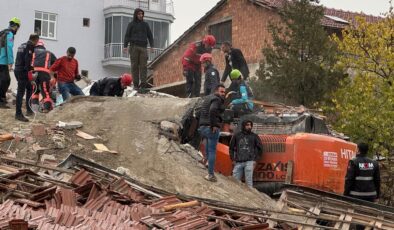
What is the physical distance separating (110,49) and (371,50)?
87.8 feet

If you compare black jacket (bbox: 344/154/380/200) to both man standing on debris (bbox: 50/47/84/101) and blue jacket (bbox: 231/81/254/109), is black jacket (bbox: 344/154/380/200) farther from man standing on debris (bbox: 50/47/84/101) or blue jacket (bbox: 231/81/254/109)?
man standing on debris (bbox: 50/47/84/101)

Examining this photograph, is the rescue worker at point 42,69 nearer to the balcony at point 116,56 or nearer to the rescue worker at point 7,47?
the rescue worker at point 7,47

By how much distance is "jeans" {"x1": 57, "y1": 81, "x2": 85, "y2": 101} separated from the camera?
59.4 ft

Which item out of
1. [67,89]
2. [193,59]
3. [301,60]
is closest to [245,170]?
[193,59]

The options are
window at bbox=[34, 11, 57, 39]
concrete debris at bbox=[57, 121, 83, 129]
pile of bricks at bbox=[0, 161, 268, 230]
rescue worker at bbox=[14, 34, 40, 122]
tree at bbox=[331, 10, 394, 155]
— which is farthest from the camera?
window at bbox=[34, 11, 57, 39]

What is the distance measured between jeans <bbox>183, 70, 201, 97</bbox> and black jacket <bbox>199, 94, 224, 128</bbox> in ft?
14.5

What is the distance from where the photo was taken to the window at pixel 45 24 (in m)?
49.9

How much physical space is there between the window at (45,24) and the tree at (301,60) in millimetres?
25802

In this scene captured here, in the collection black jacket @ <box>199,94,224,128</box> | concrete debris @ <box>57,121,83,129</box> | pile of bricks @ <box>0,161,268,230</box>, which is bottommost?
pile of bricks @ <box>0,161,268,230</box>

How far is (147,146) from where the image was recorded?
15953mm

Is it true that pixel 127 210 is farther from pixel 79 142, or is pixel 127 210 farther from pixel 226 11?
pixel 226 11

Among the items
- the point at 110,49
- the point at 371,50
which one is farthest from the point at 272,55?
the point at 110,49

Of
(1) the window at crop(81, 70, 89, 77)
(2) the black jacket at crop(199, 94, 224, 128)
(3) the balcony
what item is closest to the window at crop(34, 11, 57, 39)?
(1) the window at crop(81, 70, 89, 77)

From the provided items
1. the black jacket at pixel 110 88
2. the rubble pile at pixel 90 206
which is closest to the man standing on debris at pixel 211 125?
the rubble pile at pixel 90 206
